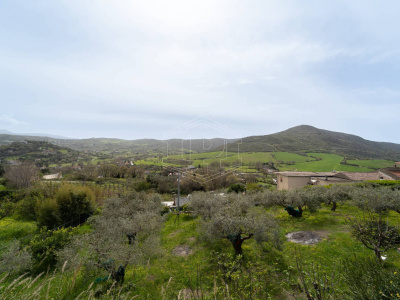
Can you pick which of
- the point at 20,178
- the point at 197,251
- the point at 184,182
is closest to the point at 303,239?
the point at 197,251

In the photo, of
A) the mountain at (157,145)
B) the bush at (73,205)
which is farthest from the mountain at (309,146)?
the bush at (73,205)

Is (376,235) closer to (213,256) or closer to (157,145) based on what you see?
(213,256)

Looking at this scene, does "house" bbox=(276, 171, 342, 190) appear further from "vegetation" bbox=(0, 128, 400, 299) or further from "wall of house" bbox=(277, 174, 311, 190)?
"vegetation" bbox=(0, 128, 400, 299)

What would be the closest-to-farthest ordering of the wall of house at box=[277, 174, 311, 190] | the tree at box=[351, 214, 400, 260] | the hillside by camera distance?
the tree at box=[351, 214, 400, 260] → the wall of house at box=[277, 174, 311, 190] → the hillside

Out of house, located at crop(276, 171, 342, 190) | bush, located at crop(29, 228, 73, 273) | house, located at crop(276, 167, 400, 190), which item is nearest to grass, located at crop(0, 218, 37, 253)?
bush, located at crop(29, 228, 73, 273)

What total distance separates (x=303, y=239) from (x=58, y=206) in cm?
2285

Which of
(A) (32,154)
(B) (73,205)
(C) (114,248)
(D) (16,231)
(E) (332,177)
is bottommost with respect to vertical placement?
(D) (16,231)

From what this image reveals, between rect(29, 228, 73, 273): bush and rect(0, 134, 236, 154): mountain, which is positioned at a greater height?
rect(0, 134, 236, 154): mountain

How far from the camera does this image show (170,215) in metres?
22.5

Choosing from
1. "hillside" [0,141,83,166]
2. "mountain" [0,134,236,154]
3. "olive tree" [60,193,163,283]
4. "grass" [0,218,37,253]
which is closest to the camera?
"olive tree" [60,193,163,283]

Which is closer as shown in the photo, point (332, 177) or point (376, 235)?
point (376, 235)

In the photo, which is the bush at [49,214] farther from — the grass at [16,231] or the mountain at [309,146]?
the mountain at [309,146]

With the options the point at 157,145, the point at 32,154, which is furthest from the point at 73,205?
the point at 157,145

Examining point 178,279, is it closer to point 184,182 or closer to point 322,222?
point 322,222
